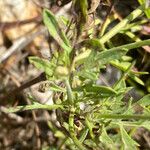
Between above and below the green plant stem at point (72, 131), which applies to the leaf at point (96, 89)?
above

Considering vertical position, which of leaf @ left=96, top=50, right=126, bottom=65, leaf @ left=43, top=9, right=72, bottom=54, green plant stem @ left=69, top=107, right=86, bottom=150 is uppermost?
leaf @ left=43, top=9, right=72, bottom=54

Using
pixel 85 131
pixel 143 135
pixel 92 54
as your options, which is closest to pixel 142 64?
pixel 143 135

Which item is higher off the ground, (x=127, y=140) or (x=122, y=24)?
(x=122, y=24)

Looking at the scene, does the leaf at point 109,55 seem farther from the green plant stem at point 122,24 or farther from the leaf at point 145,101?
the leaf at point 145,101

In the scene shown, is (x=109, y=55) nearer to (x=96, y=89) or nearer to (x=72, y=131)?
(x=96, y=89)

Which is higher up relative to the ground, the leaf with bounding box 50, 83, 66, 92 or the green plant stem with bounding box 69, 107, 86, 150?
the leaf with bounding box 50, 83, 66, 92

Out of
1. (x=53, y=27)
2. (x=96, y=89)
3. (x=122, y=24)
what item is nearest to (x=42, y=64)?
(x=53, y=27)

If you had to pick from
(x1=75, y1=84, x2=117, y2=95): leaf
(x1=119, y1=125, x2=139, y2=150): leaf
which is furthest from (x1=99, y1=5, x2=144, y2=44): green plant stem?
(x1=119, y1=125, x2=139, y2=150): leaf

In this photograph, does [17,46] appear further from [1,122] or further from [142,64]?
[142,64]

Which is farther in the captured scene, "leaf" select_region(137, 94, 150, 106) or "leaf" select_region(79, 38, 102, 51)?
"leaf" select_region(137, 94, 150, 106)

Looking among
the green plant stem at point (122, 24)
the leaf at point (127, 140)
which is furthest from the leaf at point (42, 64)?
the leaf at point (127, 140)

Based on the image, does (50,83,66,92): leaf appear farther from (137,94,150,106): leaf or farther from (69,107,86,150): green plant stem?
(137,94,150,106): leaf

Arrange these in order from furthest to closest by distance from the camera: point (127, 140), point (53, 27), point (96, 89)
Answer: point (127, 140) → point (96, 89) → point (53, 27)
